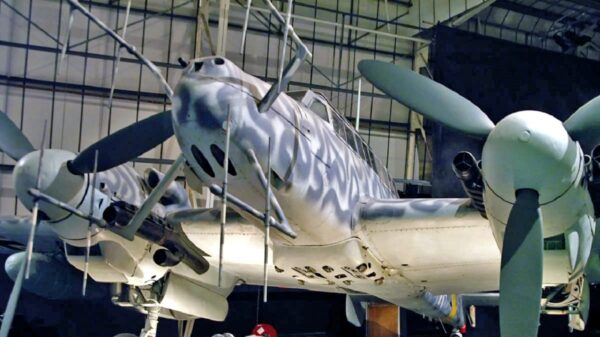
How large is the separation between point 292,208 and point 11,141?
11.6 ft

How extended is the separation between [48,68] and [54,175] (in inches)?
413

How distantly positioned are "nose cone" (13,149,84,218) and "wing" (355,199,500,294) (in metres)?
3.05

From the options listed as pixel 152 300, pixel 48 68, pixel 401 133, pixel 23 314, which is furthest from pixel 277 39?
pixel 152 300

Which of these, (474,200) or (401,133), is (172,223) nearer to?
(474,200)

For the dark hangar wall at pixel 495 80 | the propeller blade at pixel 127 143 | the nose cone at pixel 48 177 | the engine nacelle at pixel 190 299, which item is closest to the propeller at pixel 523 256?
the propeller blade at pixel 127 143

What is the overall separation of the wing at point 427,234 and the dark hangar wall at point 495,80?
8.54m

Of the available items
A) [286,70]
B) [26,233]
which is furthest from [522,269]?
[26,233]

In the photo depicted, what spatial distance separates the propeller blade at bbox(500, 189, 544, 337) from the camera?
5.51 meters

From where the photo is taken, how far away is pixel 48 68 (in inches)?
666

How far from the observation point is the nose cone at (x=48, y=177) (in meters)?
7.17

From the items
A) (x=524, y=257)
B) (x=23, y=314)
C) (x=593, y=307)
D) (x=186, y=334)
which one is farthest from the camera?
(x=593, y=307)

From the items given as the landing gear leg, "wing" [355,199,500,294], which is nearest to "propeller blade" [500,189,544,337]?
"wing" [355,199,500,294]

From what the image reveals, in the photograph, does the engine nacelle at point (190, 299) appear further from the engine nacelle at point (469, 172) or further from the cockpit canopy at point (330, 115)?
the engine nacelle at point (469, 172)

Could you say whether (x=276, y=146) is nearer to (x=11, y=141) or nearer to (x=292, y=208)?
(x=292, y=208)
